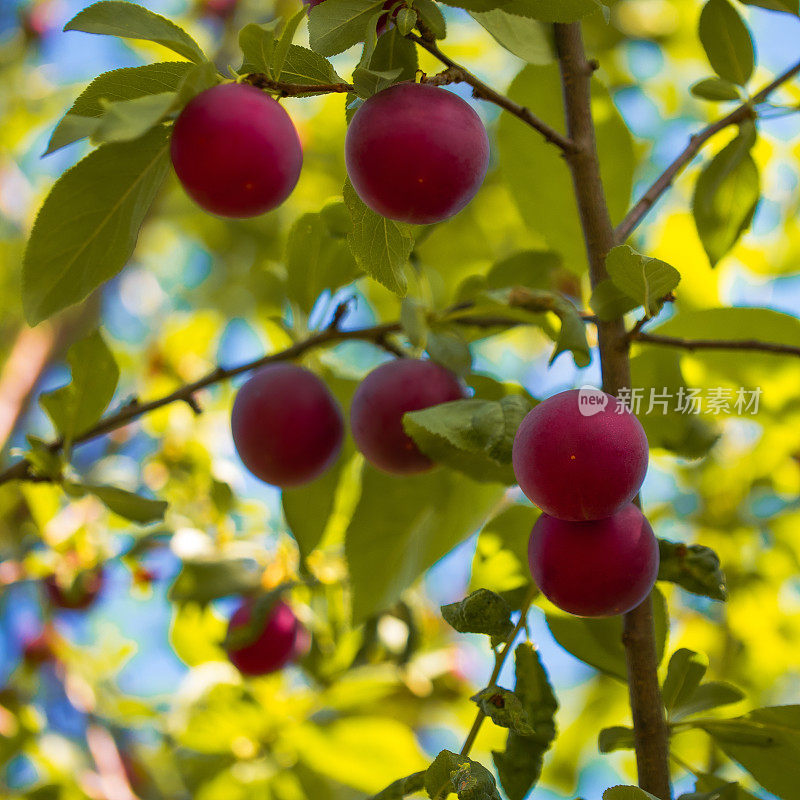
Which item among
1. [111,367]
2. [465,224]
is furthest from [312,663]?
[465,224]

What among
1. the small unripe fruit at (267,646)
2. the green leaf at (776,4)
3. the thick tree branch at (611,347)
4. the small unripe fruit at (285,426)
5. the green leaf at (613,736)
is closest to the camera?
the thick tree branch at (611,347)

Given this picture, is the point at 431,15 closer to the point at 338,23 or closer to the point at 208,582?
the point at 338,23

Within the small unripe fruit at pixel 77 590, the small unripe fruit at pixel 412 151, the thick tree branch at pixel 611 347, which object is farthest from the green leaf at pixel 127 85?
the small unripe fruit at pixel 77 590

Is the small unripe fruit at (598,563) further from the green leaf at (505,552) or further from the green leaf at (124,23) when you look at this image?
the green leaf at (124,23)

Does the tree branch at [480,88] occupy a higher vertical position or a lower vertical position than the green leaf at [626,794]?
higher

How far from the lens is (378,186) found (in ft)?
2.28

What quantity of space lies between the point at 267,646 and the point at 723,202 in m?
0.97

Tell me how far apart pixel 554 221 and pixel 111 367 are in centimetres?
60

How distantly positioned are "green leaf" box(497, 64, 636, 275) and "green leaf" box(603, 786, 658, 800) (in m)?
0.71

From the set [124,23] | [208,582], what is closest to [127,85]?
[124,23]

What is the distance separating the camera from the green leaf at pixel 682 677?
867mm

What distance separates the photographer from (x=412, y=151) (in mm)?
678

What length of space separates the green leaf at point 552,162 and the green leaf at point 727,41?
5.3 inches

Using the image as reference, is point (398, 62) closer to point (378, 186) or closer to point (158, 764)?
point (378, 186)
